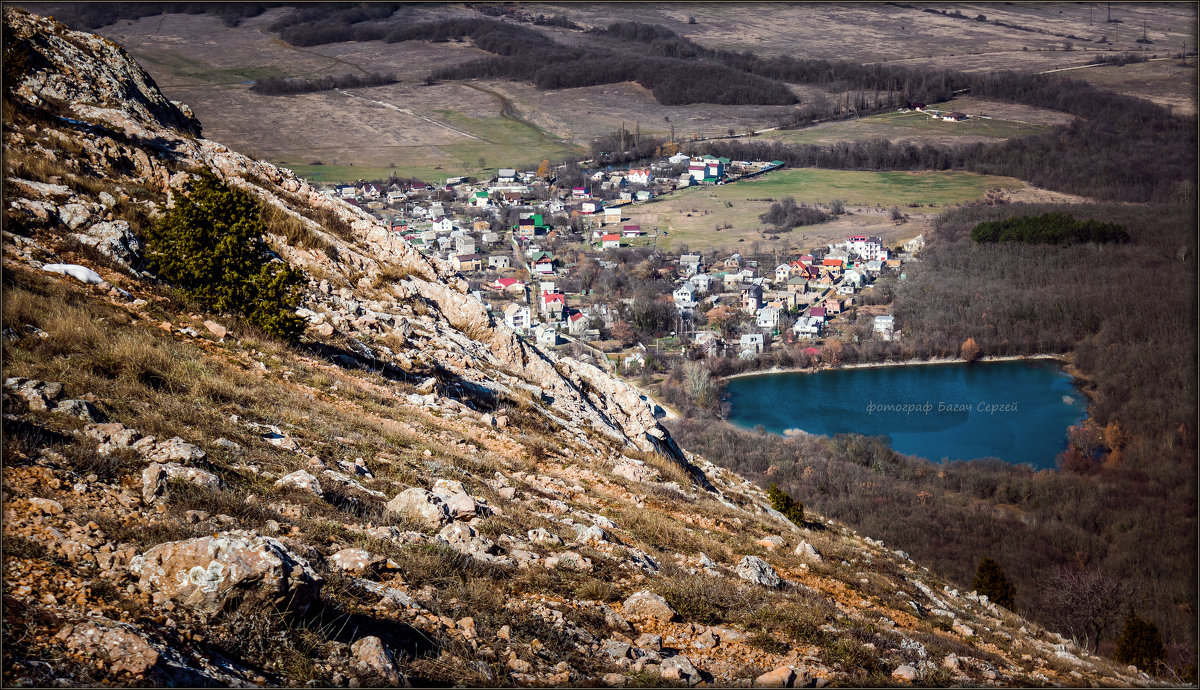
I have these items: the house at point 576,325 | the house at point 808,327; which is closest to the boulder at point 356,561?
the house at point 576,325

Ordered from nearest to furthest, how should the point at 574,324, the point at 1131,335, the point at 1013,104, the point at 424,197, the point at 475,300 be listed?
the point at 475,300, the point at 1131,335, the point at 574,324, the point at 424,197, the point at 1013,104

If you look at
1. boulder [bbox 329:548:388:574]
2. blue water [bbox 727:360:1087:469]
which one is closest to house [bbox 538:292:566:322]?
blue water [bbox 727:360:1087:469]

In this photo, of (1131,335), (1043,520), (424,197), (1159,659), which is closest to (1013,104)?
(1131,335)

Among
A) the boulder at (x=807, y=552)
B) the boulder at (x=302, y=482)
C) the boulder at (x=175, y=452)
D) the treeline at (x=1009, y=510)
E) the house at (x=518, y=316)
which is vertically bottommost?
the treeline at (x=1009, y=510)

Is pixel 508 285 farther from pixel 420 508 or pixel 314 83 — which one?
pixel 314 83

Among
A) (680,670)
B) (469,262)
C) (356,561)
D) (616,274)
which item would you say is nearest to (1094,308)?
(616,274)

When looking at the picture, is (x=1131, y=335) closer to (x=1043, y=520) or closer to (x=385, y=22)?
(x=1043, y=520)

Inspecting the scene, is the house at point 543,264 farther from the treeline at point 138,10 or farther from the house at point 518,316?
the treeline at point 138,10

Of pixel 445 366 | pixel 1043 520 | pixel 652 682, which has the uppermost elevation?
pixel 652 682
